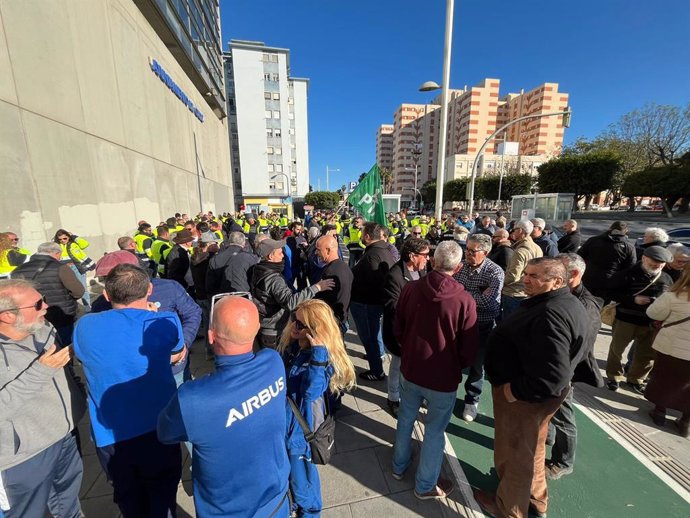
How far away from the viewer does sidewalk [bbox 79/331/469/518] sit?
2250 millimetres

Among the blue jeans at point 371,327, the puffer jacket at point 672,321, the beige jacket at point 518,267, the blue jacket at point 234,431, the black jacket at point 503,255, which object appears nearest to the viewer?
the blue jacket at point 234,431

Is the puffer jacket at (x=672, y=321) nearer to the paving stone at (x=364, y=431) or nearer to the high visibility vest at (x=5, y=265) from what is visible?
the paving stone at (x=364, y=431)

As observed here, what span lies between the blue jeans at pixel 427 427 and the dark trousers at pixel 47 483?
90.6 inches

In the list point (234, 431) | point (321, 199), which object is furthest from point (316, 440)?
point (321, 199)

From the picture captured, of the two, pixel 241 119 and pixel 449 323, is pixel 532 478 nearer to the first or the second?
pixel 449 323

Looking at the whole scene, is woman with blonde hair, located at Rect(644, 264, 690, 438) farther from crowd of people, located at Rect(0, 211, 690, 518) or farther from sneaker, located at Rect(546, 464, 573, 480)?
sneaker, located at Rect(546, 464, 573, 480)

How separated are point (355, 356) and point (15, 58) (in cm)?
883

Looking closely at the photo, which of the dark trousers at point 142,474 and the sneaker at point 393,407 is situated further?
the sneaker at point 393,407

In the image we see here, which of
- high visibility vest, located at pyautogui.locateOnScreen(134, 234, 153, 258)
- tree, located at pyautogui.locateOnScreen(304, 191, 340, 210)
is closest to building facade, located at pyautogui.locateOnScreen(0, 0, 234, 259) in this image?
high visibility vest, located at pyautogui.locateOnScreen(134, 234, 153, 258)

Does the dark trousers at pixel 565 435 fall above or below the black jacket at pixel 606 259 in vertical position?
below

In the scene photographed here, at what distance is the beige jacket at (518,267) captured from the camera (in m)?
3.92

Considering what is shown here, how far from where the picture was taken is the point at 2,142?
5531mm

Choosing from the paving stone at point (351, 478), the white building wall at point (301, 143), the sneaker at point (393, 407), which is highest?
the white building wall at point (301, 143)

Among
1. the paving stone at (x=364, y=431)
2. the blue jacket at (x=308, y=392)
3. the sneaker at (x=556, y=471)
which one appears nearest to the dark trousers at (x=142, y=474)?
the blue jacket at (x=308, y=392)
